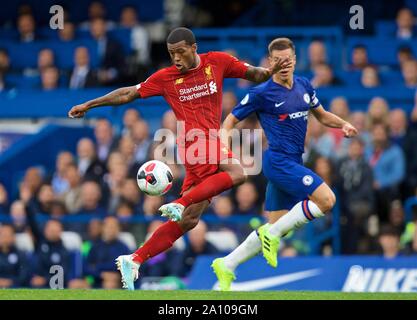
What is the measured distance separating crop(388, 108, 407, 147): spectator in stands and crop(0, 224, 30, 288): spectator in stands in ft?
16.1

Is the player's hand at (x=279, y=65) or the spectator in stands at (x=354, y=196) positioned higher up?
the player's hand at (x=279, y=65)

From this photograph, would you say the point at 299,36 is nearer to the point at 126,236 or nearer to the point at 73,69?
the point at 73,69

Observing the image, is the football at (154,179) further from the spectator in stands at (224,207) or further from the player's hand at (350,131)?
the spectator in stands at (224,207)

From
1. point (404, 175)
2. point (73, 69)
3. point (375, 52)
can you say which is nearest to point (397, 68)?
point (375, 52)

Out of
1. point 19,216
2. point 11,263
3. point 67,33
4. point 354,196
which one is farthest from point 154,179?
point 67,33

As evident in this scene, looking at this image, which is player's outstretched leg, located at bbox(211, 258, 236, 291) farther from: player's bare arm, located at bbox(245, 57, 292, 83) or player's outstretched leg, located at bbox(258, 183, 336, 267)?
player's bare arm, located at bbox(245, 57, 292, 83)

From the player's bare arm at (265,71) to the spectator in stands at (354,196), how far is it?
160 inches

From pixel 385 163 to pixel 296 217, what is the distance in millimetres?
4209

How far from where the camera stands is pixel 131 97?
1293 cm

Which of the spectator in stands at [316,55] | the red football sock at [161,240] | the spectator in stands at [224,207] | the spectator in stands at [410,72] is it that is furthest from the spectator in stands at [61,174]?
the red football sock at [161,240]

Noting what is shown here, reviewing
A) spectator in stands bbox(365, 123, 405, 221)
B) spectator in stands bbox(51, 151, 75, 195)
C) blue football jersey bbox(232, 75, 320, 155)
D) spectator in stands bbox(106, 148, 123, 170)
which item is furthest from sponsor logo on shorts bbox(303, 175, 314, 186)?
spectator in stands bbox(51, 151, 75, 195)

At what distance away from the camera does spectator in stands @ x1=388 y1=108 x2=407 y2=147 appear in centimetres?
1742

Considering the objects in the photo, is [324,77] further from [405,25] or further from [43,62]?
[43,62]

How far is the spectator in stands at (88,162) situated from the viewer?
1823cm
